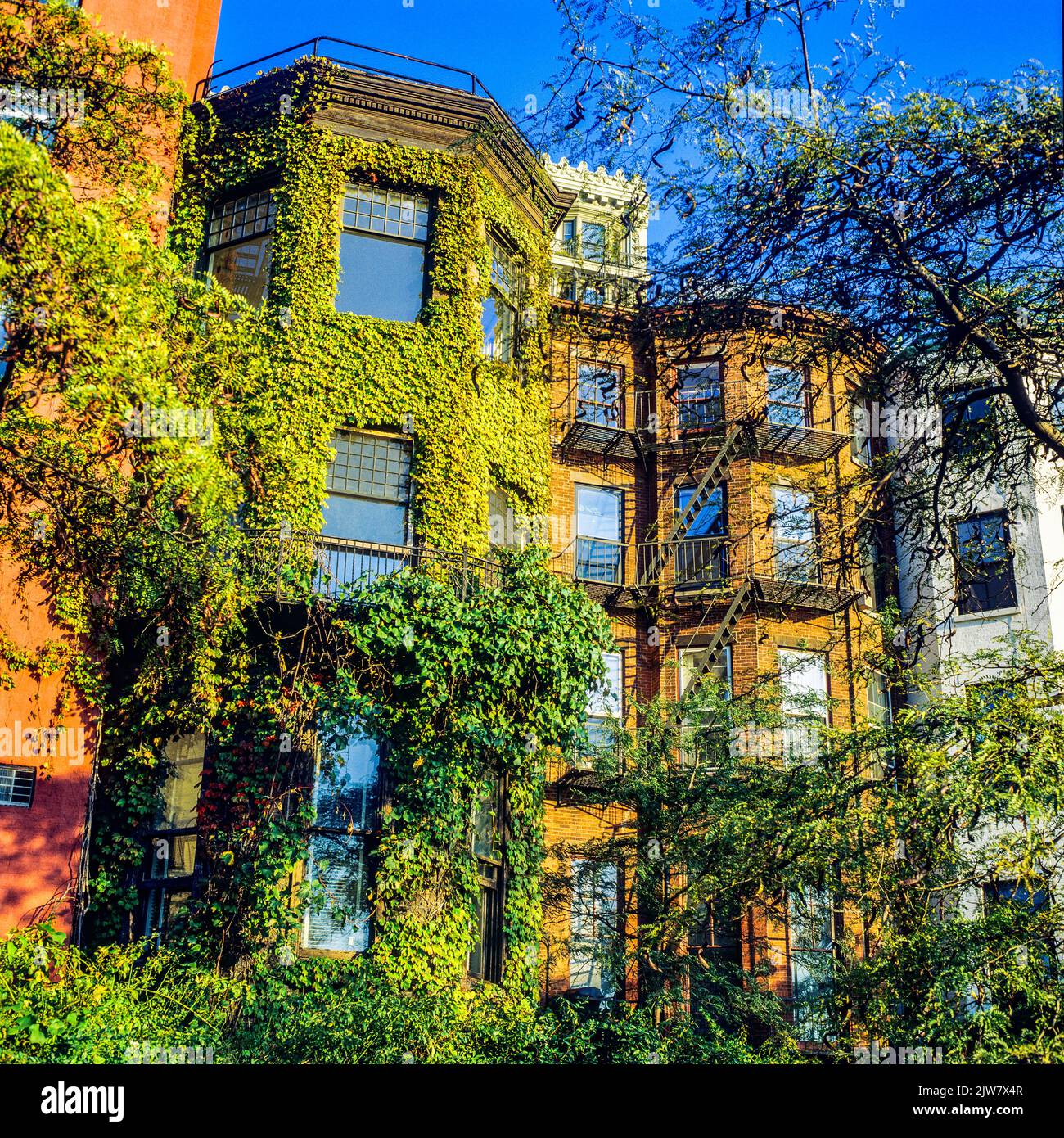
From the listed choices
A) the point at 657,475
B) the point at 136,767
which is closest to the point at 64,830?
the point at 136,767

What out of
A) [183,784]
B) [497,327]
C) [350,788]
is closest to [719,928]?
[350,788]

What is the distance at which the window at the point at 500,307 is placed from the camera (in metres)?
21.5

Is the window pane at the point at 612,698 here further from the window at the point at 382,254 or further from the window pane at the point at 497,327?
the window at the point at 382,254

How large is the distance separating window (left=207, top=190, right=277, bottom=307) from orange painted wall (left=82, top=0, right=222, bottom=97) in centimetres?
245

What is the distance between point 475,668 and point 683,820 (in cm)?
395

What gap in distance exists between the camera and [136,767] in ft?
54.6

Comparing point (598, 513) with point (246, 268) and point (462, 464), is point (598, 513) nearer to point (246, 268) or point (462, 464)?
point (462, 464)

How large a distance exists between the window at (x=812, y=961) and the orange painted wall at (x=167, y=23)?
16212mm

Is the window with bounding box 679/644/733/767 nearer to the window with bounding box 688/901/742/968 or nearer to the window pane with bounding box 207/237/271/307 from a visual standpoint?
the window with bounding box 688/901/742/968

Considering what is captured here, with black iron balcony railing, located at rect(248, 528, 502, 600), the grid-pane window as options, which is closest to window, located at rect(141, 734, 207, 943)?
black iron balcony railing, located at rect(248, 528, 502, 600)

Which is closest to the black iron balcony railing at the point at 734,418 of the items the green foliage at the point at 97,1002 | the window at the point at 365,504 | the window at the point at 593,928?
the window at the point at 365,504

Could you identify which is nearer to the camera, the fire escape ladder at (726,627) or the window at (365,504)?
the window at (365,504)
